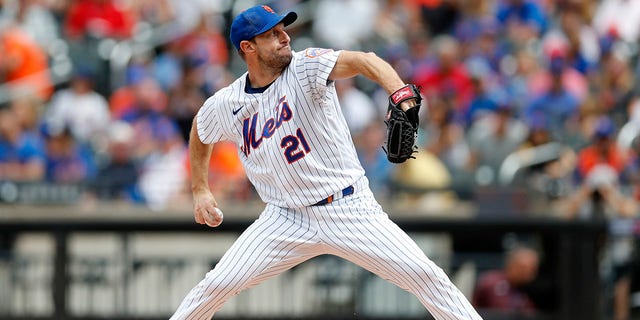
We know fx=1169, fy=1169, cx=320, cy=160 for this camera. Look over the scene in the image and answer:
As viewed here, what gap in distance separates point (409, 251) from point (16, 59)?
8512 mm

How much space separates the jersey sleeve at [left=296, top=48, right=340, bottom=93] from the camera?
5.61 metres

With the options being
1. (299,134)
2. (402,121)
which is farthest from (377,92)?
(402,121)

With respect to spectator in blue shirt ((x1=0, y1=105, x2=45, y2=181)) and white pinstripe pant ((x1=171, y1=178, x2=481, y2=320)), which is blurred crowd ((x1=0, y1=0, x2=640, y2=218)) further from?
white pinstripe pant ((x1=171, y1=178, x2=481, y2=320))

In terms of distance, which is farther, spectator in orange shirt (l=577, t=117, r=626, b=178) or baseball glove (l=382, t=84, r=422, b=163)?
spectator in orange shirt (l=577, t=117, r=626, b=178)

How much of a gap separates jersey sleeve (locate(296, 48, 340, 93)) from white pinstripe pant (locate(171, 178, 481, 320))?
1.96 ft

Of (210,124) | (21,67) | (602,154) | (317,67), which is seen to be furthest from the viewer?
(21,67)

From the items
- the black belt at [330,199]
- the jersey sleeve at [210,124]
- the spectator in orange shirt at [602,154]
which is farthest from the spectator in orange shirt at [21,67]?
the black belt at [330,199]

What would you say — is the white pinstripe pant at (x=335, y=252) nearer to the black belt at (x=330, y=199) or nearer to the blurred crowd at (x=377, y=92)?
the black belt at (x=330, y=199)

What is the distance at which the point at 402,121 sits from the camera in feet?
17.1

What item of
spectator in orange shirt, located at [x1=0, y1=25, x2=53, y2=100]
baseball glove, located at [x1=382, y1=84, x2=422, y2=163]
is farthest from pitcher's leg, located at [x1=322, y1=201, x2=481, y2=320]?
spectator in orange shirt, located at [x1=0, y1=25, x2=53, y2=100]

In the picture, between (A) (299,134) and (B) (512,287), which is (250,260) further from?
(B) (512,287)

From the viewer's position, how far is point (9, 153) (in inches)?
444

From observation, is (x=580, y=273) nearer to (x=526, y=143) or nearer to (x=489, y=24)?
(x=526, y=143)

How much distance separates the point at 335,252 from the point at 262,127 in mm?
740
